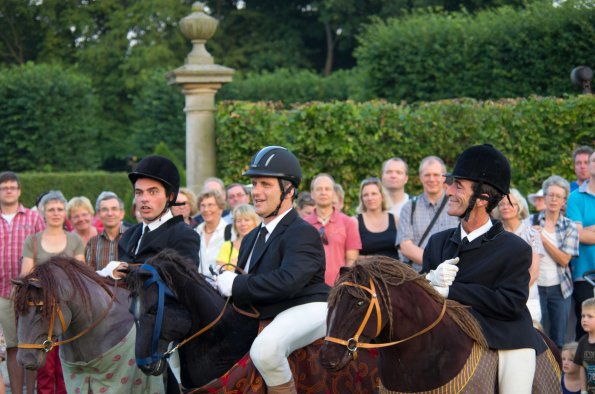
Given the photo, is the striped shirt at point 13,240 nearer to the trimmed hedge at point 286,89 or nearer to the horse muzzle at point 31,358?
the horse muzzle at point 31,358

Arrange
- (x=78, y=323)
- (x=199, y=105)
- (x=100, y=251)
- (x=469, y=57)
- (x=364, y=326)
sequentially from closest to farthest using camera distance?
(x=364, y=326) → (x=78, y=323) → (x=100, y=251) → (x=199, y=105) → (x=469, y=57)

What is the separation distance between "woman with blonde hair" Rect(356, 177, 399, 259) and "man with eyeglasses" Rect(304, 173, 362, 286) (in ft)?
0.62

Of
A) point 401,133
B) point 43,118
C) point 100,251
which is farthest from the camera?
point 43,118

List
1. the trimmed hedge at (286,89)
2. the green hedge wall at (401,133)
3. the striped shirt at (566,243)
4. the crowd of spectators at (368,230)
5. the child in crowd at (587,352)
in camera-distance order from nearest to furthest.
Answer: the child in crowd at (587,352) < the crowd of spectators at (368,230) < the striped shirt at (566,243) < the green hedge wall at (401,133) < the trimmed hedge at (286,89)

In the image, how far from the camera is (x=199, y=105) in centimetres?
1562

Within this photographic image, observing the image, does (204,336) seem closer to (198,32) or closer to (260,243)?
(260,243)

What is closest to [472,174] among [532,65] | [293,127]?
[293,127]

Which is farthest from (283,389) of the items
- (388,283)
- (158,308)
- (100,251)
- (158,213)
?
(100,251)

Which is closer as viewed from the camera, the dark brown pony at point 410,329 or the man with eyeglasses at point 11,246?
the dark brown pony at point 410,329

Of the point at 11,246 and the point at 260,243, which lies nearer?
the point at 260,243

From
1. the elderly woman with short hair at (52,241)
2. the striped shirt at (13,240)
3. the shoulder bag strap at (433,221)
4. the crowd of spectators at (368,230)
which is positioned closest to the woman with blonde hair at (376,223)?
the crowd of spectators at (368,230)

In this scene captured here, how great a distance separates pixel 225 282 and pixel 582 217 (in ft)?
18.9

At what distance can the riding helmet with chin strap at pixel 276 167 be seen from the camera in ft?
21.8

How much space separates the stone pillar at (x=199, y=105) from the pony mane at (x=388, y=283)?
989cm
